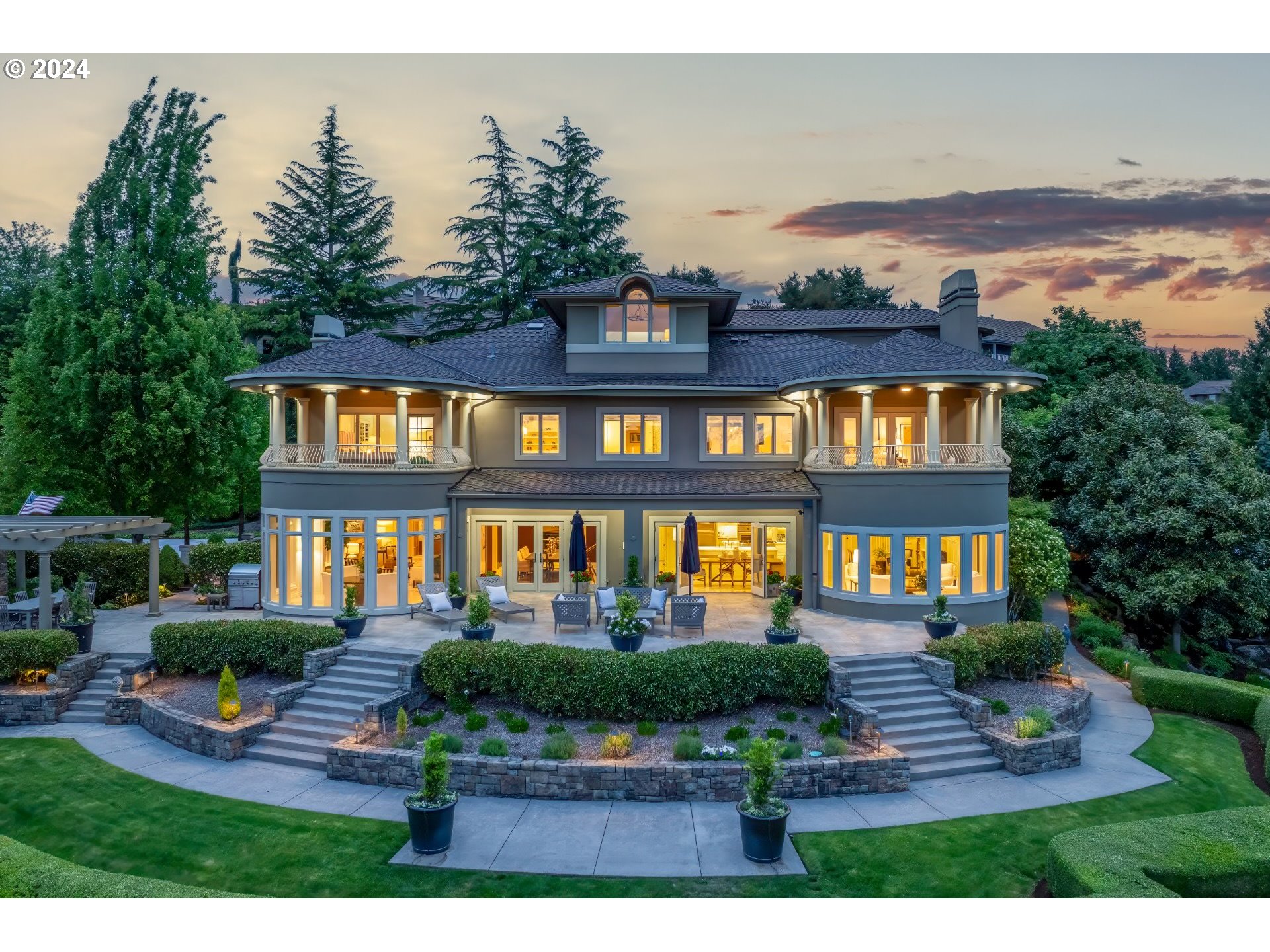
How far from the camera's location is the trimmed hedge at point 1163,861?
6777mm

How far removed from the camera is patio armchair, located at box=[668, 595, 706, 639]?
14.8 meters

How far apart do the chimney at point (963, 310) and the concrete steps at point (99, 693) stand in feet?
77.5

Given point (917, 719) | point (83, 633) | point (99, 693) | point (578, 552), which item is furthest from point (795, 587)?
point (83, 633)

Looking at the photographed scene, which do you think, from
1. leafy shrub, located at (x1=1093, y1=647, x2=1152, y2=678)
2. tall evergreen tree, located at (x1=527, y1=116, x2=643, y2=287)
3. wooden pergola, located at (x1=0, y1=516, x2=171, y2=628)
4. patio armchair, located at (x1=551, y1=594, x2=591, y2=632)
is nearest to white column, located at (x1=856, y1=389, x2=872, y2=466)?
leafy shrub, located at (x1=1093, y1=647, x2=1152, y2=678)

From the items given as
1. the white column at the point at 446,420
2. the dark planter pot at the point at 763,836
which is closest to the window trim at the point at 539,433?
the white column at the point at 446,420

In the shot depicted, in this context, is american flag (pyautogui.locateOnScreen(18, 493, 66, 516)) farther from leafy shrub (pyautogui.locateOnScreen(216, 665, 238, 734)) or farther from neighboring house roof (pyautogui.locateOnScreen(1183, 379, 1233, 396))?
neighboring house roof (pyautogui.locateOnScreen(1183, 379, 1233, 396))

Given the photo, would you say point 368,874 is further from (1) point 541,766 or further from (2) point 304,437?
(2) point 304,437

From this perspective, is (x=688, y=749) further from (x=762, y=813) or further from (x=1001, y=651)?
(x=1001, y=651)

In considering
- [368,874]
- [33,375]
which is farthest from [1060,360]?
[33,375]

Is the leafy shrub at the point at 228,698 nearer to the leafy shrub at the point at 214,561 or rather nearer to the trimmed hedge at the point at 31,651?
the trimmed hedge at the point at 31,651

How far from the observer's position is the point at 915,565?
16656 mm

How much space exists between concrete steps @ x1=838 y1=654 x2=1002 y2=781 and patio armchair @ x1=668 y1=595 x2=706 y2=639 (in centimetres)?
321

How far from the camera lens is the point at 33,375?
22.0 metres

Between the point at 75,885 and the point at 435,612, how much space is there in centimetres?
959
